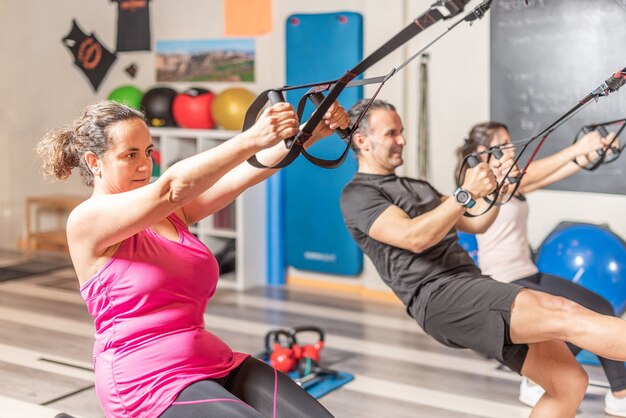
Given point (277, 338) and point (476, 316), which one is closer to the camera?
point (476, 316)

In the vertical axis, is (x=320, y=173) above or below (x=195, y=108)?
below

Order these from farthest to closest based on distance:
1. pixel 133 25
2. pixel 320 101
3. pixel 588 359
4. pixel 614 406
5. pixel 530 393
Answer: pixel 133 25
pixel 588 359
pixel 530 393
pixel 614 406
pixel 320 101

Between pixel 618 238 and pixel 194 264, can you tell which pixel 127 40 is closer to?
pixel 618 238

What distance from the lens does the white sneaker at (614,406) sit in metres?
3.52

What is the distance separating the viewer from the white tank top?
385cm

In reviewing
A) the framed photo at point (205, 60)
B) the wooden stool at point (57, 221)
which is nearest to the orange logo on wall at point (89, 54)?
the framed photo at point (205, 60)

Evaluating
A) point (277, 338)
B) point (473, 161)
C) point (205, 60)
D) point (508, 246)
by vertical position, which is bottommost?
point (277, 338)

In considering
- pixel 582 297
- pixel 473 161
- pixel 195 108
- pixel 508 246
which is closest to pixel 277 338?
pixel 508 246

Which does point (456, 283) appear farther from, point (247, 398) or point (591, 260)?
point (591, 260)

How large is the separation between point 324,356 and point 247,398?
2.12 metres

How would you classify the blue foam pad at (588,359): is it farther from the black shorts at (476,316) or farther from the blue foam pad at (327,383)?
the black shorts at (476,316)

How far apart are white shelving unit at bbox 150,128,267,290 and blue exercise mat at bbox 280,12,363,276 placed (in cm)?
17

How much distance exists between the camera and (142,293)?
7.14ft

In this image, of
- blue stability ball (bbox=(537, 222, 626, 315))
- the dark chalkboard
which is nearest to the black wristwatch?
blue stability ball (bbox=(537, 222, 626, 315))
